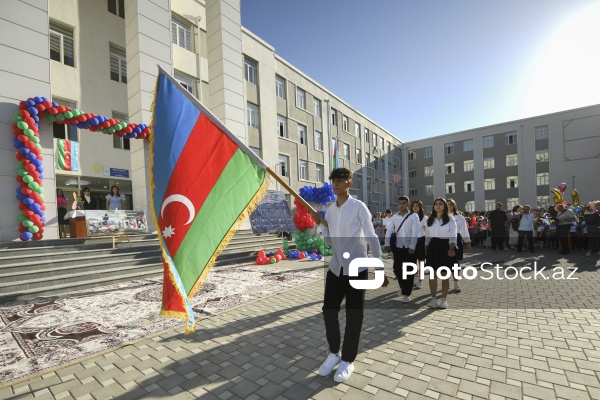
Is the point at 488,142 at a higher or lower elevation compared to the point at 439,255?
higher

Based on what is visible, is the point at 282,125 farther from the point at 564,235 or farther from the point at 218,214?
the point at 218,214

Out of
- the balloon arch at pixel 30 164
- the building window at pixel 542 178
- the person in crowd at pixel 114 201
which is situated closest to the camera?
the balloon arch at pixel 30 164

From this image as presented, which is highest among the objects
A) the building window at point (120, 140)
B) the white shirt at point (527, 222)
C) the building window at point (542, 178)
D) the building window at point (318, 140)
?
the building window at point (318, 140)

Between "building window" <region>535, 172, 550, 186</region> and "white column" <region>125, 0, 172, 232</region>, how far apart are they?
1653 inches

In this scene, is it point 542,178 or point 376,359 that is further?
point 542,178

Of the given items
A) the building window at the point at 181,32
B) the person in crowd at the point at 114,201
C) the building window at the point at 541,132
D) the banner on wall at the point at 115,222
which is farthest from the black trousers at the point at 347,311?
the building window at the point at 541,132

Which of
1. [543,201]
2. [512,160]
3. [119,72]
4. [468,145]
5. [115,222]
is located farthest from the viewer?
[468,145]

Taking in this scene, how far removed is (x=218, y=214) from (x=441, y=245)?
4251mm

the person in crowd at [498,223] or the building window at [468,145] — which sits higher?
the building window at [468,145]

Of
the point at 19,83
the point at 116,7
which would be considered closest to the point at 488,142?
the point at 116,7

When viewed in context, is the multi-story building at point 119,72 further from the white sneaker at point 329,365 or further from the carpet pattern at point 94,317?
the white sneaker at point 329,365

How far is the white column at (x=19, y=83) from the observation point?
8883 millimetres

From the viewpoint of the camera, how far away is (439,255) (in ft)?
17.5

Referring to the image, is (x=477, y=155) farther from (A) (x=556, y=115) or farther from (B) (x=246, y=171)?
(B) (x=246, y=171)
